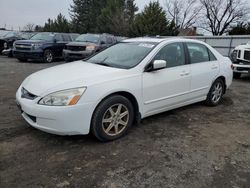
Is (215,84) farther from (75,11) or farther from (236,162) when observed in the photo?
(75,11)

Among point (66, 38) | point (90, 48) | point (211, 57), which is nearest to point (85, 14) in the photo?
point (66, 38)

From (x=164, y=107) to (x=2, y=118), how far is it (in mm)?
2763

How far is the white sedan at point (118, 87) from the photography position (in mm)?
3232

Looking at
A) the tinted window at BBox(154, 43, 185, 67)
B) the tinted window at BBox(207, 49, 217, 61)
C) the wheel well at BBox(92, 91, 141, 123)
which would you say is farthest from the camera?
the tinted window at BBox(207, 49, 217, 61)

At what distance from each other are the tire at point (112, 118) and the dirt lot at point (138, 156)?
0.13 meters

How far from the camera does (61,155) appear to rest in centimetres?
318

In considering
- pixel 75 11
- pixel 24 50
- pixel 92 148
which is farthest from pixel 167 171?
pixel 75 11

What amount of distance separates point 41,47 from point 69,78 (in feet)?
34.0

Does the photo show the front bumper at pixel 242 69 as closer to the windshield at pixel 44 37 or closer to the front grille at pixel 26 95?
the front grille at pixel 26 95

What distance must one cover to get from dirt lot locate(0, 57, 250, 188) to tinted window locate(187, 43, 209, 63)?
3.89 ft

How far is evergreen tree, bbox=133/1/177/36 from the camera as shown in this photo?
26.7 metres

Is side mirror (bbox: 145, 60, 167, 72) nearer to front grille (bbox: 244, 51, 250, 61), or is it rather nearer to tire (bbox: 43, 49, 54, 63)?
front grille (bbox: 244, 51, 250, 61)

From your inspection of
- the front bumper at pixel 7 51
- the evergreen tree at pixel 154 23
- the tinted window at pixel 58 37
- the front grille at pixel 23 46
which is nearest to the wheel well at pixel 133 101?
the front grille at pixel 23 46

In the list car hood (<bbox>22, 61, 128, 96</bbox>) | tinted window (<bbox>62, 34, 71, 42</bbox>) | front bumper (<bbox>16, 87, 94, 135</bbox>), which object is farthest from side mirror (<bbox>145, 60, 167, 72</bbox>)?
tinted window (<bbox>62, 34, 71, 42</bbox>)
